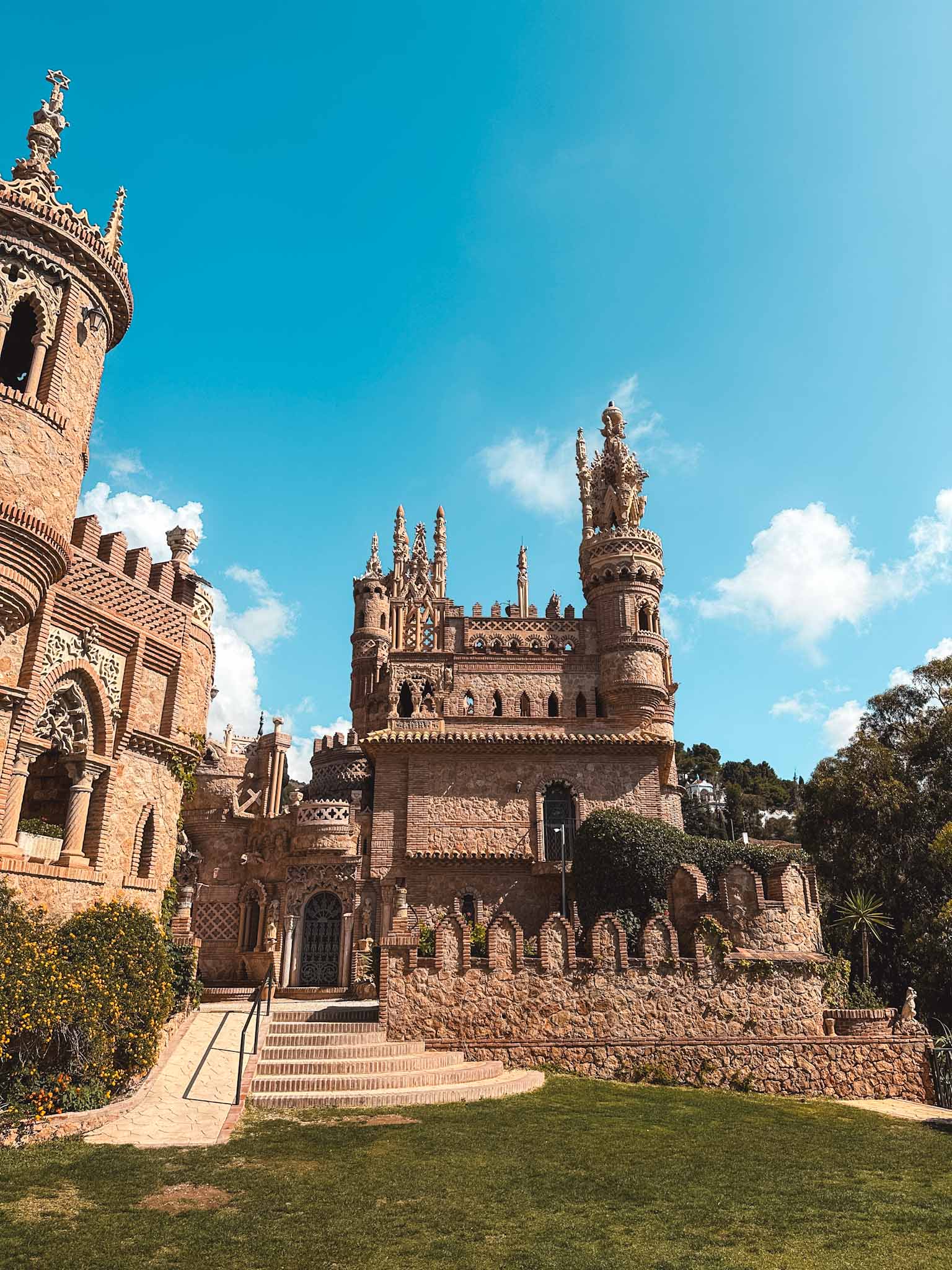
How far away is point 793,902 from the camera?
19453 mm

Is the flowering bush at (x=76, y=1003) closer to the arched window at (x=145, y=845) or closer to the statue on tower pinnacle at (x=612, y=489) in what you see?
the arched window at (x=145, y=845)

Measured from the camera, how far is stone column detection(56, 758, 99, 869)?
15.1 meters

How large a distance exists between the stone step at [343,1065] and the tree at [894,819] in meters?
20.1

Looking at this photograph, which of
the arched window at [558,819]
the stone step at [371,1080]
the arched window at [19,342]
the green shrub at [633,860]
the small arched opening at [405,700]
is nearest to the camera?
the stone step at [371,1080]

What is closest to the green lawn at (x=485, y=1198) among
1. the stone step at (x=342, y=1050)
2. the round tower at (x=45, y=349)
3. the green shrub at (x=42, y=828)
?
the stone step at (x=342, y=1050)

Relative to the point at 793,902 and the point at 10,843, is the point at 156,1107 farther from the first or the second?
the point at 793,902

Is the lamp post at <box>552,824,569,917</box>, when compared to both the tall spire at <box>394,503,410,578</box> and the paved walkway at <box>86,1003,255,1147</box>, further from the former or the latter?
the tall spire at <box>394,503,410,578</box>

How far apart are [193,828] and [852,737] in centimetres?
2778

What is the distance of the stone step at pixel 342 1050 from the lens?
15.7 metres

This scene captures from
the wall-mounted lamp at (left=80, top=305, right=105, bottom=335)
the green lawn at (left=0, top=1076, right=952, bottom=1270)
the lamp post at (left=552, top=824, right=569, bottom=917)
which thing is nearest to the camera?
the green lawn at (left=0, top=1076, right=952, bottom=1270)

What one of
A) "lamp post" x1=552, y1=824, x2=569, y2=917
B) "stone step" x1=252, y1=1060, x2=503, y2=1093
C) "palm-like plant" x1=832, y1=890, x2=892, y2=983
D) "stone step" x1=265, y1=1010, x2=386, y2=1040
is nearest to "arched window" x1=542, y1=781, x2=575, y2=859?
"lamp post" x1=552, y1=824, x2=569, y2=917

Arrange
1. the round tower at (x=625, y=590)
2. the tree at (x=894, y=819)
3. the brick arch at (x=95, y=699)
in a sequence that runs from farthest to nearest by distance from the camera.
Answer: the round tower at (x=625, y=590) → the tree at (x=894, y=819) → the brick arch at (x=95, y=699)

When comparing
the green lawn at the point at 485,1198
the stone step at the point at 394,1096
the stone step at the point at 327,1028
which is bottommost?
the green lawn at the point at 485,1198

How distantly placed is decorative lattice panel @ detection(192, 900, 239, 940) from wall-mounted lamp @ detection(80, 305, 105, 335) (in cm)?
1982
